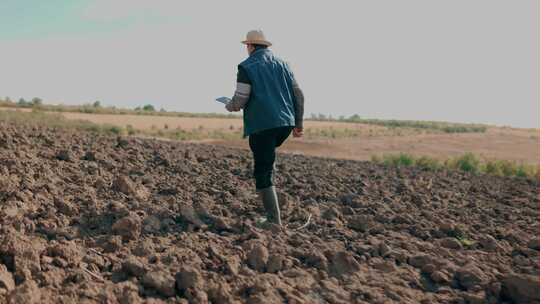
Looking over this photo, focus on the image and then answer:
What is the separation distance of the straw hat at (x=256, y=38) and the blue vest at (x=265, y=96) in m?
0.07

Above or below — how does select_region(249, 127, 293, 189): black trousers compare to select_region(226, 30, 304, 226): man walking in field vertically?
below

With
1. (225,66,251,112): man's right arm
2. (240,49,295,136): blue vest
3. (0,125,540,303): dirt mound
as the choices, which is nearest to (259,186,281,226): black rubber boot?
(0,125,540,303): dirt mound

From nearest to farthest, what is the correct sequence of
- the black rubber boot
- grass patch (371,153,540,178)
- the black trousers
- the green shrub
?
the black trousers
the black rubber boot
grass patch (371,153,540,178)
the green shrub

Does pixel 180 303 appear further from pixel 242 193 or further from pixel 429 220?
pixel 429 220

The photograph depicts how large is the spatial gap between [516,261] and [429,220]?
5.74ft

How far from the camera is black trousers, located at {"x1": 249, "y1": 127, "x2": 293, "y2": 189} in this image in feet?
18.6

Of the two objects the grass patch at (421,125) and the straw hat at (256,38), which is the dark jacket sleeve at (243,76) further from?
the grass patch at (421,125)

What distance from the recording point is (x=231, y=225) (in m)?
5.75

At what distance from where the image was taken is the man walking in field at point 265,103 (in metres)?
5.57

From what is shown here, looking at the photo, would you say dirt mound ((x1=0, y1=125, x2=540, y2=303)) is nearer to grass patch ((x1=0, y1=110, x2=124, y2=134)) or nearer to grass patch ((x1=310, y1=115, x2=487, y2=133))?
grass patch ((x1=0, y1=110, x2=124, y2=134))

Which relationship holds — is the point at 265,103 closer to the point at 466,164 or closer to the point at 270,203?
the point at 270,203

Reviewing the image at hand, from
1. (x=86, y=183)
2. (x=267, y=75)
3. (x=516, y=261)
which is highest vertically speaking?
(x=267, y=75)

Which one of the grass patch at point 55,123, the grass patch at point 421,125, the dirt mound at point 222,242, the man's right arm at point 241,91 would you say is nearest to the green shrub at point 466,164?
the dirt mound at point 222,242

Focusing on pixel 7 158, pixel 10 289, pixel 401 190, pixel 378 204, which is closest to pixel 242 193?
pixel 378 204
